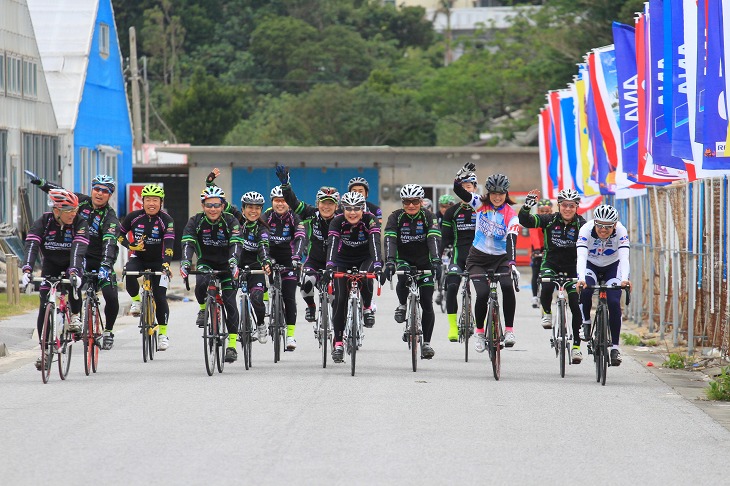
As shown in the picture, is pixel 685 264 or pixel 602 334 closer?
pixel 602 334

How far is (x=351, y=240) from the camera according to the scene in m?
16.0

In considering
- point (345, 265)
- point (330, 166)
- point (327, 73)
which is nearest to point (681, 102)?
point (345, 265)

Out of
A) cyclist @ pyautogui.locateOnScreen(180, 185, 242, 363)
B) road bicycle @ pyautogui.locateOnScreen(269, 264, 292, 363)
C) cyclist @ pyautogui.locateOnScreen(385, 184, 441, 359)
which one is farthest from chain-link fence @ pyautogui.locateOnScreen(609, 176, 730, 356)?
cyclist @ pyautogui.locateOnScreen(180, 185, 242, 363)

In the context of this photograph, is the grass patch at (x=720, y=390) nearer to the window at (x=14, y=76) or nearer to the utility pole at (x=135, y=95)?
the window at (x=14, y=76)

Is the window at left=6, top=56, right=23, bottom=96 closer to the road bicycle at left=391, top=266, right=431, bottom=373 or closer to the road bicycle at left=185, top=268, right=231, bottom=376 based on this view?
the road bicycle at left=185, top=268, right=231, bottom=376

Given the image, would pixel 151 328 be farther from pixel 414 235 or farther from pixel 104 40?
pixel 104 40

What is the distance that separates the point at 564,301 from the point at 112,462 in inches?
280

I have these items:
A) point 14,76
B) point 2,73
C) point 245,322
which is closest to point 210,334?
point 245,322

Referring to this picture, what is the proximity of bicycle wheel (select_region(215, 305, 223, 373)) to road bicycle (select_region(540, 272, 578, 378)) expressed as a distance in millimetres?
3635

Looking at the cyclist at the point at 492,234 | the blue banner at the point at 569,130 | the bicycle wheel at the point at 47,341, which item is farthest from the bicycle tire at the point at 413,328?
the blue banner at the point at 569,130

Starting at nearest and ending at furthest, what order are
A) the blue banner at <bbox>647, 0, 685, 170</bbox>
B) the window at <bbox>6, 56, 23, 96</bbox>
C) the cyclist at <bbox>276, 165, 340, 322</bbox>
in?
1. the cyclist at <bbox>276, 165, 340, 322</bbox>
2. the blue banner at <bbox>647, 0, 685, 170</bbox>
3. the window at <bbox>6, 56, 23, 96</bbox>

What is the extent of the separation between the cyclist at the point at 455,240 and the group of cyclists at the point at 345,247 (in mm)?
28

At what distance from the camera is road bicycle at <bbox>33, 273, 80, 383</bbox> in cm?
1446

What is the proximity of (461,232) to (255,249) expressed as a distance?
8.82ft
